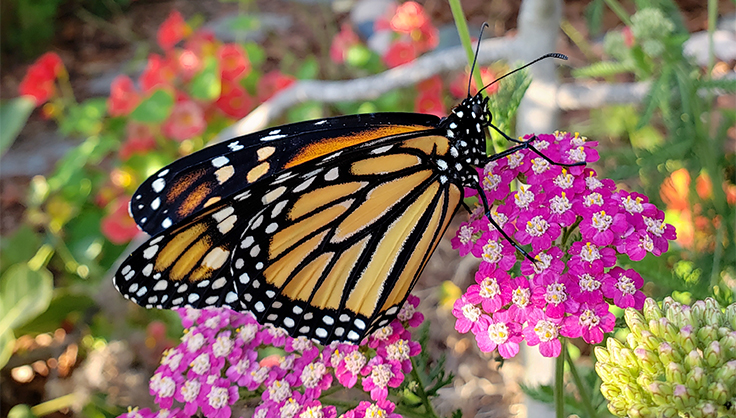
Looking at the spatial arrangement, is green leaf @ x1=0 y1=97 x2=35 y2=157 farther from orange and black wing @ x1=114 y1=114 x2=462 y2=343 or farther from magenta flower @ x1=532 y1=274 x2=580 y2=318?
magenta flower @ x1=532 y1=274 x2=580 y2=318

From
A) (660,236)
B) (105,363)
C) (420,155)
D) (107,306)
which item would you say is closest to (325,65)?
(107,306)

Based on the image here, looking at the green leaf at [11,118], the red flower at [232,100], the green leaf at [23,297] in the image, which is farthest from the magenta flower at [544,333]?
the green leaf at [11,118]

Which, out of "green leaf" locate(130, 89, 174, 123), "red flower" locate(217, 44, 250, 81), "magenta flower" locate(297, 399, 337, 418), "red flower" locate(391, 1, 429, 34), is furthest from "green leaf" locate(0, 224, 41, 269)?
"magenta flower" locate(297, 399, 337, 418)

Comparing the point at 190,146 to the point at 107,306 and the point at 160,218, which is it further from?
the point at 160,218

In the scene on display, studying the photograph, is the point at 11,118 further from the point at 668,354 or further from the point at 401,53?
the point at 668,354

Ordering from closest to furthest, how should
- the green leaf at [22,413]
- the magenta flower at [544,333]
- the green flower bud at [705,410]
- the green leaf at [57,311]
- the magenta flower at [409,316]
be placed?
the green flower bud at [705,410] < the magenta flower at [544,333] < the magenta flower at [409,316] < the green leaf at [22,413] < the green leaf at [57,311]

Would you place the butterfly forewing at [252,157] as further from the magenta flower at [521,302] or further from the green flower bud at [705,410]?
the green flower bud at [705,410]
